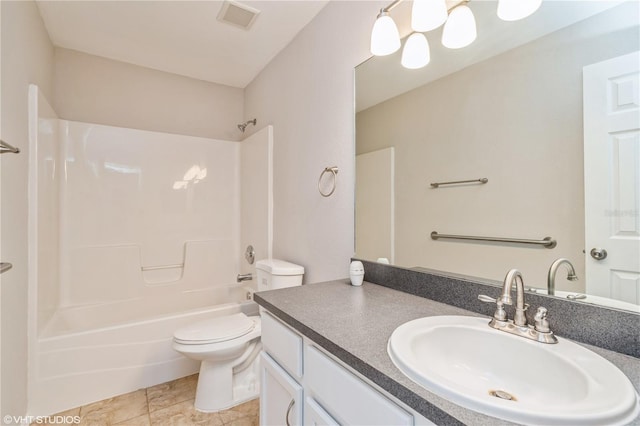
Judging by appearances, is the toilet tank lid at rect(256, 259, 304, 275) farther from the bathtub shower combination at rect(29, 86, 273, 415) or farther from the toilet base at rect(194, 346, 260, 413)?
the toilet base at rect(194, 346, 260, 413)

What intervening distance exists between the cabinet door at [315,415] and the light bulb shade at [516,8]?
137cm

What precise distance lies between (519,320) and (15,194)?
224cm

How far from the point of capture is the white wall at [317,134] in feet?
5.35

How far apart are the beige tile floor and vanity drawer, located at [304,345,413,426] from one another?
1071mm

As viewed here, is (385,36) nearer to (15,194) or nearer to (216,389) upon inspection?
(15,194)

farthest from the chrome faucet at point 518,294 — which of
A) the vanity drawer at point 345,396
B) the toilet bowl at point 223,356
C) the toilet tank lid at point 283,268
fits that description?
the toilet bowl at point 223,356

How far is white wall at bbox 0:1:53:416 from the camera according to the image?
1.37 m

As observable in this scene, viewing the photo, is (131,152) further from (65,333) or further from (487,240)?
(487,240)

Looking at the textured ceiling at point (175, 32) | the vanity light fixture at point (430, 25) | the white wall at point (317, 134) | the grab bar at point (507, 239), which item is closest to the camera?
the grab bar at point (507, 239)

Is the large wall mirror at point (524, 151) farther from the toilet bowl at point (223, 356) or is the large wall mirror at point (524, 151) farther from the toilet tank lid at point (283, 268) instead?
the toilet bowl at point (223, 356)

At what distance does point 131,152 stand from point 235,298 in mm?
1603

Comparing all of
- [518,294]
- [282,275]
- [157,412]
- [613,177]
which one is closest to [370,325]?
[518,294]

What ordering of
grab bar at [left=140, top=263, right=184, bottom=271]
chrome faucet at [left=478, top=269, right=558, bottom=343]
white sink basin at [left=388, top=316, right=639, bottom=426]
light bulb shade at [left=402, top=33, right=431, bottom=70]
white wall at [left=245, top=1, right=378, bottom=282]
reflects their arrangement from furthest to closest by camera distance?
grab bar at [left=140, top=263, right=184, bottom=271] < white wall at [left=245, top=1, right=378, bottom=282] < light bulb shade at [left=402, top=33, right=431, bottom=70] < chrome faucet at [left=478, top=269, right=558, bottom=343] < white sink basin at [left=388, top=316, right=639, bottom=426]

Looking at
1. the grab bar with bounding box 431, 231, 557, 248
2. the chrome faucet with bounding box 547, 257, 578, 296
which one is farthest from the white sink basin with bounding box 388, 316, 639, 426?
the grab bar with bounding box 431, 231, 557, 248
